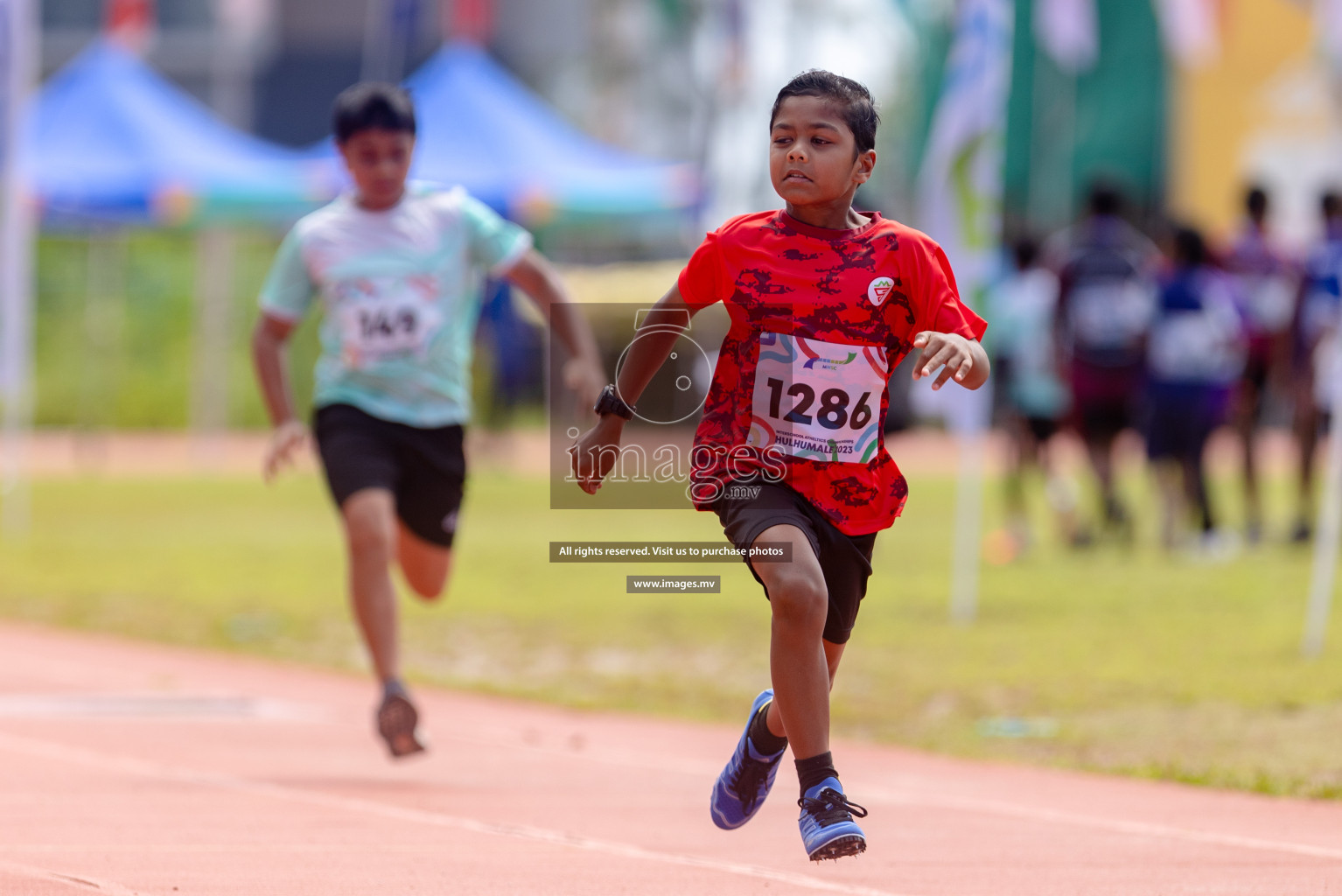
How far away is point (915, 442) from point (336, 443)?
23223 millimetres

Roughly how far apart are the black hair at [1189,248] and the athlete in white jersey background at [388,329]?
751 cm

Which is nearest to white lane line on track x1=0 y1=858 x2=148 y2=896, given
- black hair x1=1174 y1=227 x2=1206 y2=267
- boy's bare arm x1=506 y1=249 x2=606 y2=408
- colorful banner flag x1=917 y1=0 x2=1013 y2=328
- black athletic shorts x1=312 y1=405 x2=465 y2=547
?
black athletic shorts x1=312 y1=405 x2=465 y2=547

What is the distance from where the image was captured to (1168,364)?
13781 mm

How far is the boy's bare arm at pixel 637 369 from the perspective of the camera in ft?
16.5

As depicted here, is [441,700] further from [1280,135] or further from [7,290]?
[1280,135]

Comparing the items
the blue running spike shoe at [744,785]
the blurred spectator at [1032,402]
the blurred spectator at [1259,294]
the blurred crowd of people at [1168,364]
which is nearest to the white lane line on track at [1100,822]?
the blue running spike shoe at [744,785]

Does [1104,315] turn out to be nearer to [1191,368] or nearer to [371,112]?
[1191,368]

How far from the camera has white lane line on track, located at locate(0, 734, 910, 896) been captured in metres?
5.33

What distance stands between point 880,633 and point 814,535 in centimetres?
600

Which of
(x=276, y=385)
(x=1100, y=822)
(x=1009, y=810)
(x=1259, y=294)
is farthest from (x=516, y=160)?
(x=1100, y=822)

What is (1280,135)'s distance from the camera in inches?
1277

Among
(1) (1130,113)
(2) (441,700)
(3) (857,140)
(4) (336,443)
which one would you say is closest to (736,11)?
(1) (1130,113)

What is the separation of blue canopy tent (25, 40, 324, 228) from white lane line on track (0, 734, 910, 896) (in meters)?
14.9

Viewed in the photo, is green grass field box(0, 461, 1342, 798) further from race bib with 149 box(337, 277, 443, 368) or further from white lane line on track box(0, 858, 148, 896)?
white lane line on track box(0, 858, 148, 896)
